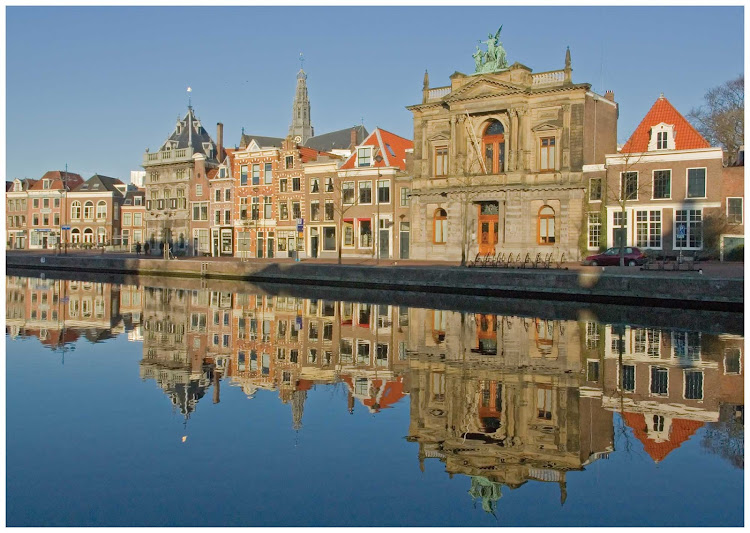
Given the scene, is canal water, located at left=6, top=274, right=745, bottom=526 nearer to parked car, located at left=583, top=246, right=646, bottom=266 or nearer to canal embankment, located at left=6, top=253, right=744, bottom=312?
canal embankment, located at left=6, top=253, right=744, bottom=312

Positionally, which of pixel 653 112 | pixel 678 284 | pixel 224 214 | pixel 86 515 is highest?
pixel 653 112

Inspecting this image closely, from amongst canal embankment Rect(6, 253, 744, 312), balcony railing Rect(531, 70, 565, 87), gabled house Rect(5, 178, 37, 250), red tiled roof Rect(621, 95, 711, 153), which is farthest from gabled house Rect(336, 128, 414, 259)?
gabled house Rect(5, 178, 37, 250)

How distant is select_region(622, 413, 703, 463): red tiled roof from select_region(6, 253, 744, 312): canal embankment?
1631 centimetres

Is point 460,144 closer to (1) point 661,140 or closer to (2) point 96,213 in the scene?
(1) point 661,140

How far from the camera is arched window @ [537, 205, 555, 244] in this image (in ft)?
154

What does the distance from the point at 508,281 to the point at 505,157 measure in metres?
17.6

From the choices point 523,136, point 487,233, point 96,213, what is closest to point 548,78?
point 523,136

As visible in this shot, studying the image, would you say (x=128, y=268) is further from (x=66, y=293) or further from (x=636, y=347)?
(x=636, y=347)

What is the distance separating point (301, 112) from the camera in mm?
138875

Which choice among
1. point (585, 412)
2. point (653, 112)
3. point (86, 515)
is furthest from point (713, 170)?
point (86, 515)

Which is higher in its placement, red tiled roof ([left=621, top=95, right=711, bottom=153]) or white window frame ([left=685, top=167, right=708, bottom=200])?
red tiled roof ([left=621, top=95, right=711, bottom=153])

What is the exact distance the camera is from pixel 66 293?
122ft

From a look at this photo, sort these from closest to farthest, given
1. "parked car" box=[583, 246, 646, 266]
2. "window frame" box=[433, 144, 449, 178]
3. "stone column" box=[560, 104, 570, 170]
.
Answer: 1. "parked car" box=[583, 246, 646, 266]
2. "stone column" box=[560, 104, 570, 170]
3. "window frame" box=[433, 144, 449, 178]

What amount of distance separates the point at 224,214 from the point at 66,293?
3257 centimetres
